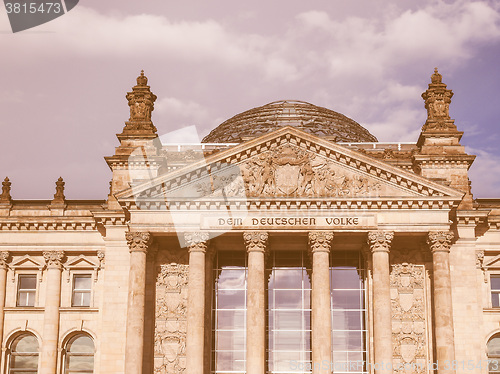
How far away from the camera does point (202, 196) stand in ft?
161

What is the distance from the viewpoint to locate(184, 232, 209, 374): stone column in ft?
153

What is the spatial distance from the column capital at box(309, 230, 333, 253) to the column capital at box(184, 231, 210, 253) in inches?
254

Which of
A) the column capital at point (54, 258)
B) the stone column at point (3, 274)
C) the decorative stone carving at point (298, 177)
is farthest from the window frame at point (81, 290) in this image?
the decorative stone carving at point (298, 177)

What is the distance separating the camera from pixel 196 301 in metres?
47.6

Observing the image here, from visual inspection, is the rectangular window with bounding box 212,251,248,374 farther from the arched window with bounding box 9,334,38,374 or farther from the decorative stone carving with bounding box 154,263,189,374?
the arched window with bounding box 9,334,38,374

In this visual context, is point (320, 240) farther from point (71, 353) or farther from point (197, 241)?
point (71, 353)

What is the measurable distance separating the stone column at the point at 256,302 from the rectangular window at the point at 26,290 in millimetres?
16083

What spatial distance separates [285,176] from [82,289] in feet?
53.1

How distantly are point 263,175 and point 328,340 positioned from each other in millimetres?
10845

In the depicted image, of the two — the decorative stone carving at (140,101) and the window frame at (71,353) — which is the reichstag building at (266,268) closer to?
the window frame at (71,353)

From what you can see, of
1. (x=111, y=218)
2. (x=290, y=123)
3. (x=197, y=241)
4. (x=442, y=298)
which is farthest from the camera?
(x=290, y=123)

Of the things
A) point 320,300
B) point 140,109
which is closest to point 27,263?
point 140,109

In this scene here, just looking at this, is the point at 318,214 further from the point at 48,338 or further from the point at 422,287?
the point at 48,338

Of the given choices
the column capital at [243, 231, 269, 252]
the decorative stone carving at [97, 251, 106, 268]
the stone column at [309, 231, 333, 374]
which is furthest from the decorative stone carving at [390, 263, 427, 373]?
the decorative stone carving at [97, 251, 106, 268]
